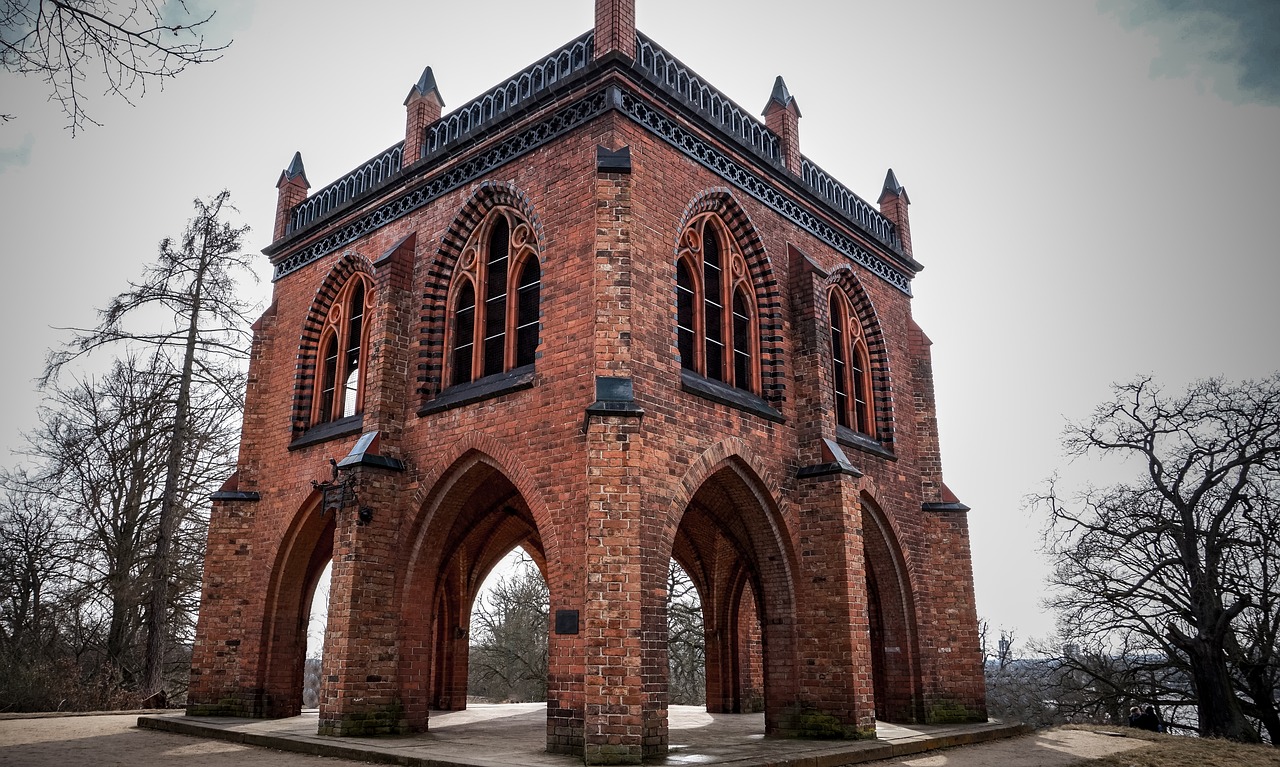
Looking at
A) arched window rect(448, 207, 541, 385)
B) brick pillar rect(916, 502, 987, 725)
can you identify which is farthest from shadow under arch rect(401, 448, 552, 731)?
brick pillar rect(916, 502, 987, 725)

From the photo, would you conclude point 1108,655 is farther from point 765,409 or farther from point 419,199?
point 419,199

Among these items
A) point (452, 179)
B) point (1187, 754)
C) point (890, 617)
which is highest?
point (452, 179)

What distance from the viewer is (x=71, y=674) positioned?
54.3 feet

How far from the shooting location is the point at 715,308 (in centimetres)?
1237

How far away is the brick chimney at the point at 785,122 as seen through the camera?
46.3ft

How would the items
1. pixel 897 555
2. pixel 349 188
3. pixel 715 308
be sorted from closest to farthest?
pixel 715 308 < pixel 897 555 < pixel 349 188

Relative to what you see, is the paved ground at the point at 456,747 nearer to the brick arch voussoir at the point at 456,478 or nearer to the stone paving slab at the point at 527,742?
the stone paving slab at the point at 527,742

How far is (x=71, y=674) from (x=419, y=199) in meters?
12.0

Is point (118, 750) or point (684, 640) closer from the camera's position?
point (118, 750)

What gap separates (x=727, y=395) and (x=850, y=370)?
4.16m

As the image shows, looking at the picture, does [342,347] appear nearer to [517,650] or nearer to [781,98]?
[781,98]

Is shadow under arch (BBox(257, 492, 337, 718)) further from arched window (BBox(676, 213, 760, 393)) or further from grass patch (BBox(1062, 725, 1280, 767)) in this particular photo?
grass patch (BBox(1062, 725, 1280, 767))

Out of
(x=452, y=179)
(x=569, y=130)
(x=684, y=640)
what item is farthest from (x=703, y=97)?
(x=684, y=640)

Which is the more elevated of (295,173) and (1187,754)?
(295,173)
